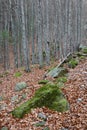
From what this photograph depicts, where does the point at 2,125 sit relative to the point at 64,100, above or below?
below

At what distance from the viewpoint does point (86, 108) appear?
23.4 ft

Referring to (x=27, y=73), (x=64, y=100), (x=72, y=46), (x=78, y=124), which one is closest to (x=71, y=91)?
(x=64, y=100)

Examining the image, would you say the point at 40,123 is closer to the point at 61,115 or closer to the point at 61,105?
the point at 61,115

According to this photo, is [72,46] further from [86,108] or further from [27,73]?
[86,108]

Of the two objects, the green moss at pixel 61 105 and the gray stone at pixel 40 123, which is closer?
the gray stone at pixel 40 123

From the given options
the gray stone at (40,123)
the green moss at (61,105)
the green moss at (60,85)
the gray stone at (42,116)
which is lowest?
the gray stone at (40,123)

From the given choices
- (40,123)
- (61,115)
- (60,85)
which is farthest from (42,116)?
(60,85)

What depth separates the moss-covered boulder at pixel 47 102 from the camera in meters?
7.26

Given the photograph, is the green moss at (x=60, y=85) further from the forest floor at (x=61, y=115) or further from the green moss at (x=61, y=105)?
the green moss at (x=61, y=105)

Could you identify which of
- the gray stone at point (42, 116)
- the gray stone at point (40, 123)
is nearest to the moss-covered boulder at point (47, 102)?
the gray stone at point (42, 116)

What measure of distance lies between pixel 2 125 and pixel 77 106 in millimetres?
2327

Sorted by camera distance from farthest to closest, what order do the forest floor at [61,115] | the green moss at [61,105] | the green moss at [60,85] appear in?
the green moss at [60,85] → the green moss at [61,105] → the forest floor at [61,115]

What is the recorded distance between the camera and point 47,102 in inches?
294

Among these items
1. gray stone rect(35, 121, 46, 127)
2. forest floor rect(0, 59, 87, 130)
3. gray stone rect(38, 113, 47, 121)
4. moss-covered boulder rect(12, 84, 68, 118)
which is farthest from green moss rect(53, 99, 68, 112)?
gray stone rect(35, 121, 46, 127)
